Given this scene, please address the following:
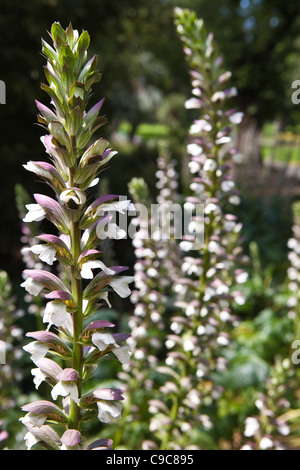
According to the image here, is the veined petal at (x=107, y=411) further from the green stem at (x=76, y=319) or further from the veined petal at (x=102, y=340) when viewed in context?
the veined petal at (x=102, y=340)

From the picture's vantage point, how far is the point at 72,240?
1326 millimetres

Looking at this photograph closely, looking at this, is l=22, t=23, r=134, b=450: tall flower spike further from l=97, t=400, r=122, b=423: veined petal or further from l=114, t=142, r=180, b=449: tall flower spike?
l=114, t=142, r=180, b=449: tall flower spike

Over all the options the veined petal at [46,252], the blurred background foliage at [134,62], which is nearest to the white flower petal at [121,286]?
the veined petal at [46,252]

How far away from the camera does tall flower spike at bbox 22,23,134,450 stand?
48.2 inches

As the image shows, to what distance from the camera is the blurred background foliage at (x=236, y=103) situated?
18.5 feet

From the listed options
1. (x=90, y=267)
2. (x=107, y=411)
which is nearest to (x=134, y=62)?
(x=90, y=267)

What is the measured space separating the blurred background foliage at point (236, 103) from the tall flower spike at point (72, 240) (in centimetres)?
13

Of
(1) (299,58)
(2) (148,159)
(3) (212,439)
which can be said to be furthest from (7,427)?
(1) (299,58)

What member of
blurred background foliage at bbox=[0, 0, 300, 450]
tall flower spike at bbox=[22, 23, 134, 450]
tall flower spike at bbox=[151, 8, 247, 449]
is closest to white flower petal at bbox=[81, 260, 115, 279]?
tall flower spike at bbox=[22, 23, 134, 450]

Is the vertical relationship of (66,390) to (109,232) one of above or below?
below

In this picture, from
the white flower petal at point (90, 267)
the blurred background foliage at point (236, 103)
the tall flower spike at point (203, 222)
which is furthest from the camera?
the blurred background foliage at point (236, 103)

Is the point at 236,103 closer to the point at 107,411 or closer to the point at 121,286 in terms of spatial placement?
the point at 121,286

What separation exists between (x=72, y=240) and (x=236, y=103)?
Answer: 17.5m

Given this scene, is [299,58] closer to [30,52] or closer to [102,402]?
[30,52]
